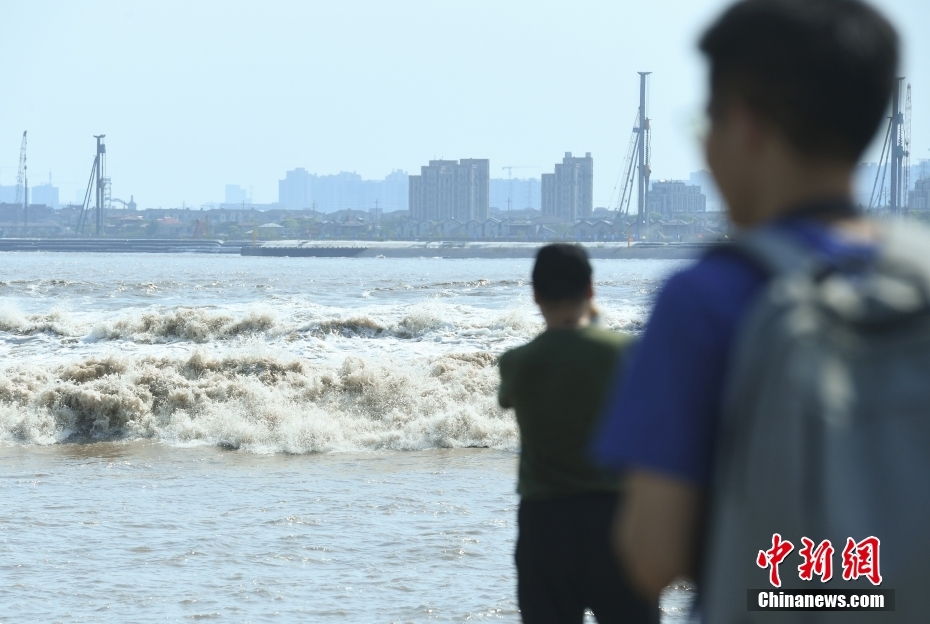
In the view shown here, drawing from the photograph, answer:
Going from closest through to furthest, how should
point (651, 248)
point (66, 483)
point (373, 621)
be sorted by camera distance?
point (373, 621) < point (66, 483) < point (651, 248)

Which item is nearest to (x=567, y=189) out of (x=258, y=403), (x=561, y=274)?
(x=258, y=403)

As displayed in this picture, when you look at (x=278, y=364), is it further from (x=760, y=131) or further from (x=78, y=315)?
(x=760, y=131)

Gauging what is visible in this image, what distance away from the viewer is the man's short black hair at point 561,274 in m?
3.21

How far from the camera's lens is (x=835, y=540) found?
122 centimetres

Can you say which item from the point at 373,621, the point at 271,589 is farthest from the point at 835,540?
the point at 271,589

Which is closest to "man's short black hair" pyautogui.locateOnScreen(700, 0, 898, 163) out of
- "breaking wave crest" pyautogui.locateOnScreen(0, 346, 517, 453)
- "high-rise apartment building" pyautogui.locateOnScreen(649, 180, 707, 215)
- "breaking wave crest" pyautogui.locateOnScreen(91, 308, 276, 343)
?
"breaking wave crest" pyautogui.locateOnScreen(0, 346, 517, 453)

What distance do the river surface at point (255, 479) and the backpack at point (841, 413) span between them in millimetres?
216

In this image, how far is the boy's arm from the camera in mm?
1294

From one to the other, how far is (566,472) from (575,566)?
255mm

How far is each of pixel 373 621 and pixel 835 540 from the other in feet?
15.7

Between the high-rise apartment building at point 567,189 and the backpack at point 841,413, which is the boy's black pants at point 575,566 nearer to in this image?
the backpack at point 841,413

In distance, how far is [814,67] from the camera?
1.29 m

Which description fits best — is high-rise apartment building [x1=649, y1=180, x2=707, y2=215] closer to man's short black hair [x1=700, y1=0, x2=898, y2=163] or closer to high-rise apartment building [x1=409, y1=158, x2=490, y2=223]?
high-rise apartment building [x1=409, y1=158, x2=490, y2=223]

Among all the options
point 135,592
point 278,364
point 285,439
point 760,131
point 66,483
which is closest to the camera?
point 760,131
